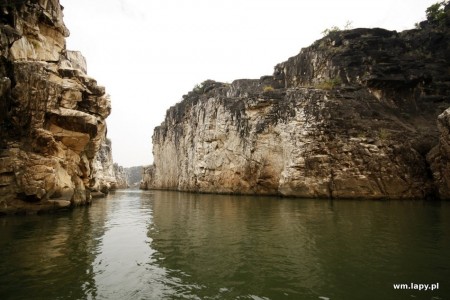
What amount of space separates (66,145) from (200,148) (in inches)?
1146

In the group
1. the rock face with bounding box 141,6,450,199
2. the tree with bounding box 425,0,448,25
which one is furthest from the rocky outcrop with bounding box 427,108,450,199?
the tree with bounding box 425,0,448,25

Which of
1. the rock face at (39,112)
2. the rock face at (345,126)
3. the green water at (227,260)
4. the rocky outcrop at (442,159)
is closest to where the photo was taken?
the green water at (227,260)

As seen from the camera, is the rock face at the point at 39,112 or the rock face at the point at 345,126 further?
the rock face at the point at 345,126

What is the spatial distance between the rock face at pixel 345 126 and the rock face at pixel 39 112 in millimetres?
21297

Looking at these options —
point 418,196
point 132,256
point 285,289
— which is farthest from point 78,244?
point 418,196

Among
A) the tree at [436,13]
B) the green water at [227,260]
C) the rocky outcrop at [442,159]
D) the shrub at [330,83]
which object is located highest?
the tree at [436,13]

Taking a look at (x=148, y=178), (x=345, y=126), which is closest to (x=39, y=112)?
(x=345, y=126)

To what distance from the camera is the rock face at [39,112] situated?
1769 centimetres

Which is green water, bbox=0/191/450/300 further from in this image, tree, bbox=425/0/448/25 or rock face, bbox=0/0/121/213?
tree, bbox=425/0/448/25

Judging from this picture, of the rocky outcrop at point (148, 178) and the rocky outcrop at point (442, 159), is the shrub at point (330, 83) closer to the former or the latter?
the rocky outcrop at point (442, 159)

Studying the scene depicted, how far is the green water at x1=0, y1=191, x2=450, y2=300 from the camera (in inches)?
244

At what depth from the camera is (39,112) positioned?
19.6 m

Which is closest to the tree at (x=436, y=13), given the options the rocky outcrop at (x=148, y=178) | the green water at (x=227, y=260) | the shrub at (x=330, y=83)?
the shrub at (x=330, y=83)

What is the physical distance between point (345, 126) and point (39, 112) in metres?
27.9
